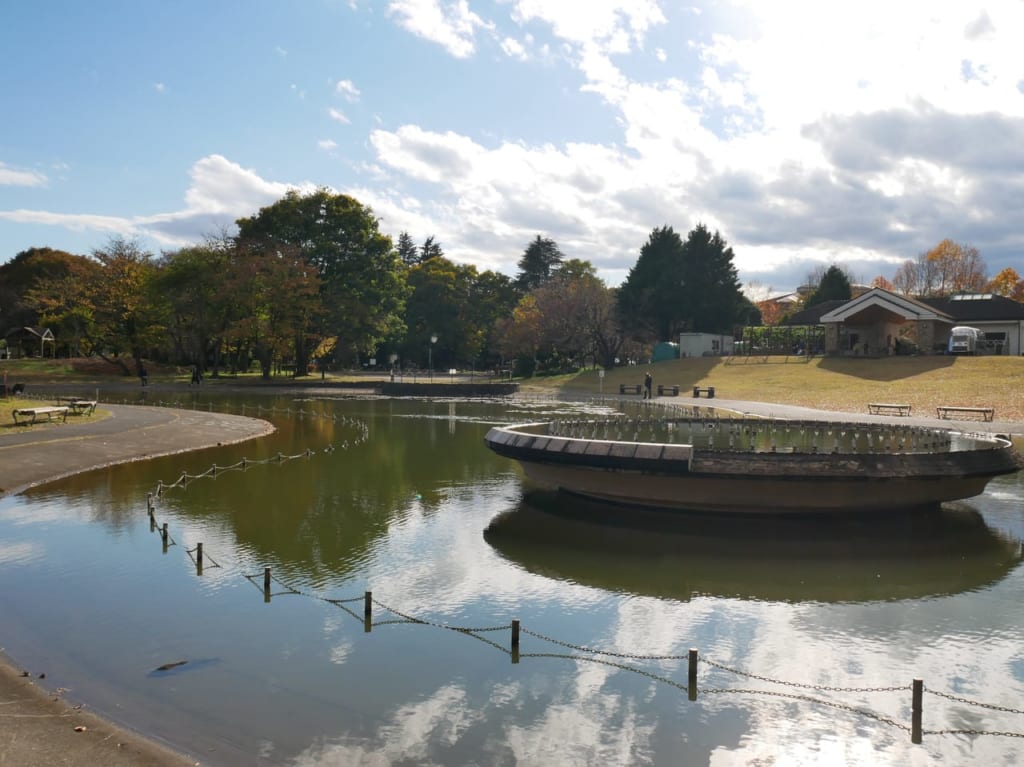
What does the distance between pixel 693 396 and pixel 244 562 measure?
48.3 metres

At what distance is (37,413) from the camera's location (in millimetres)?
31219

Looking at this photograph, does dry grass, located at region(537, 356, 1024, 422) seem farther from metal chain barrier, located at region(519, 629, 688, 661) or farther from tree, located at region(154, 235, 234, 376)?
metal chain barrier, located at region(519, 629, 688, 661)

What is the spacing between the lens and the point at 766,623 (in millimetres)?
10516

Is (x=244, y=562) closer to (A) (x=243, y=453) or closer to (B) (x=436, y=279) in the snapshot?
(A) (x=243, y=453)

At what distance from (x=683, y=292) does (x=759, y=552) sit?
255 feet

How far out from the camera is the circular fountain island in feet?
50.2

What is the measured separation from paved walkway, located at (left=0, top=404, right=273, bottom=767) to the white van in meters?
57.5

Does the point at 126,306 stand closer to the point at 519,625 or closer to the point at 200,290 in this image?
the point at 200,290

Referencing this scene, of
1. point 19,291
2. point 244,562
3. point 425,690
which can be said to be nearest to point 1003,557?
point 425,690

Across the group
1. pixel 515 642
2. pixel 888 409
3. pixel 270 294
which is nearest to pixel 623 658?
pixel 515 642

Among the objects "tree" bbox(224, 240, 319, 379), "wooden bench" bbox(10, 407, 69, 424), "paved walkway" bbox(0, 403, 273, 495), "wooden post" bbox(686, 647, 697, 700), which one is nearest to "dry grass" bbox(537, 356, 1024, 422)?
"tree" bbox(224, 240, 319, 379)

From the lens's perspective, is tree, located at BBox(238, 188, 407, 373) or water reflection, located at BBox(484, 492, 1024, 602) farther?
tree, located at BBox(238, 188, 407, 373)

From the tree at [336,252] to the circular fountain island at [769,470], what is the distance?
61.5 meters

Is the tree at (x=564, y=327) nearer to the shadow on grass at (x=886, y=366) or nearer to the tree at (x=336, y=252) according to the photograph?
the tree at (x=336, y=252)
